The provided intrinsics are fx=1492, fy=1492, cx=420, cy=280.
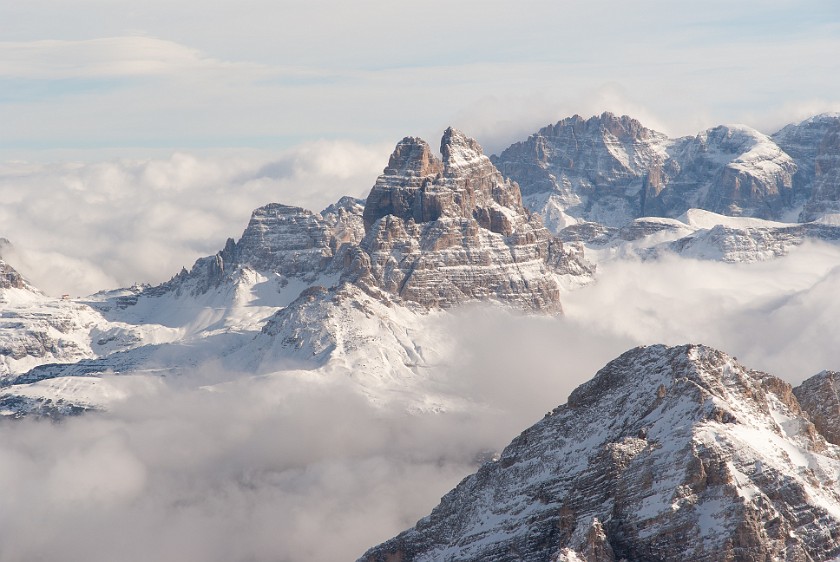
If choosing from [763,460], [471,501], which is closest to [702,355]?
[763,460]

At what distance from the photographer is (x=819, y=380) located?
578 ft

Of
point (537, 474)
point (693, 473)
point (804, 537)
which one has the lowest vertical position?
point (804, 537)

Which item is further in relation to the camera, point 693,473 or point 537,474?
point 537,474

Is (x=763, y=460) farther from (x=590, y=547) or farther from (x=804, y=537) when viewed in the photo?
(x=590, y=547)

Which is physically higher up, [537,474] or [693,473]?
[537,474]

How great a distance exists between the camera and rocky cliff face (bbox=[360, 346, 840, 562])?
137 metres

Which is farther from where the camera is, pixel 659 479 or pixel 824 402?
pixel 824 402

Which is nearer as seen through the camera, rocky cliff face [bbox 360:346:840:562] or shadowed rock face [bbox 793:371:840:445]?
rocky cliff face [bbox 360:346:840:562]

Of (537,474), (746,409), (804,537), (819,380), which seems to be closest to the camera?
(804,537)

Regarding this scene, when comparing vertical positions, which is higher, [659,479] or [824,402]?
[824,402]

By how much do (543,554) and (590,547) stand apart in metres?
14.2

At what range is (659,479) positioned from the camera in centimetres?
14225

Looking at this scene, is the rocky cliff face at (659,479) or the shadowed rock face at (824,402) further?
the shadowed rock face at (824,402)

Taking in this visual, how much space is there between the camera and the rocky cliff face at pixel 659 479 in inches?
5404
